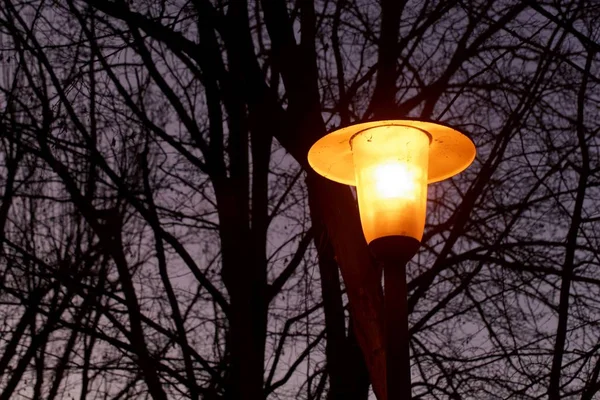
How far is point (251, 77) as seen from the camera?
4.98 m

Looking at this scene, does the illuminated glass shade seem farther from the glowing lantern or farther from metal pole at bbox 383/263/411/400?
metal pole at bbox 383/263/411/400

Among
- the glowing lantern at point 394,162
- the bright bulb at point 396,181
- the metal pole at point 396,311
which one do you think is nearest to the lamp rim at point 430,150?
the glowing lantern at point 394,162

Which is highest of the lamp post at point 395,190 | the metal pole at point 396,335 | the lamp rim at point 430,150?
the lamp rim at point 430,150

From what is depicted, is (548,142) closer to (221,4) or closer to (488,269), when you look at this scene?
(488,269)

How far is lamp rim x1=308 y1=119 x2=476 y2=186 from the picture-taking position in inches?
139

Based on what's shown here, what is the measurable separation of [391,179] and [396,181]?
2 cm

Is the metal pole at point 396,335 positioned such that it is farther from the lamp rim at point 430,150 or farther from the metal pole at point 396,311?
the lamp rim at point 430,150

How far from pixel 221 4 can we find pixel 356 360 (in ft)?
8.94

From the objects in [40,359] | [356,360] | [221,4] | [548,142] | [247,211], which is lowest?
[356,360]

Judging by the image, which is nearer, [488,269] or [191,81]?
[488,269]

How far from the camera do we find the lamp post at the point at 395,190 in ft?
10.7

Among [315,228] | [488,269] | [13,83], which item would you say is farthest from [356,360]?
[13,83]

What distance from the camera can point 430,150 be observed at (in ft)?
12.1

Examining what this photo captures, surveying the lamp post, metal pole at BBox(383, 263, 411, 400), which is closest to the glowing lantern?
the lamp post
